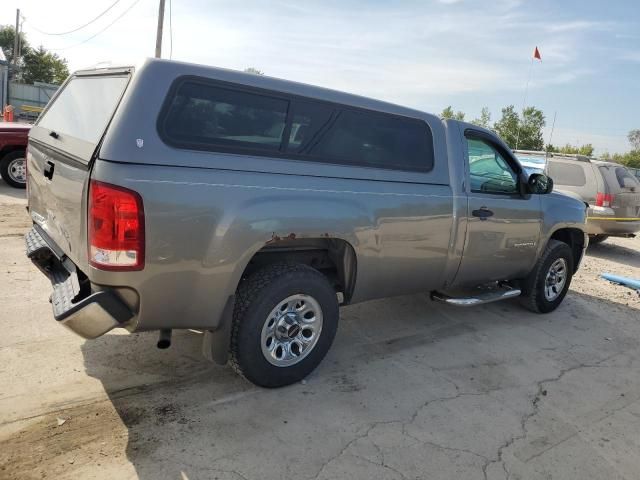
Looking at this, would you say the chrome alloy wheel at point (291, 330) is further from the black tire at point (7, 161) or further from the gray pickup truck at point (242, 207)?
the black tire at point (7, 161)

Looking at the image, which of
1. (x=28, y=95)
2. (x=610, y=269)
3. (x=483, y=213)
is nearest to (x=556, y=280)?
(x=483, y=213)

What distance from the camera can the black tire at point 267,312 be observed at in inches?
128

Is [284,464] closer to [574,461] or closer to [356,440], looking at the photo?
[356,440]

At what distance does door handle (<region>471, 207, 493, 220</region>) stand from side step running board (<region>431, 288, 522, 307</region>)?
0.74m

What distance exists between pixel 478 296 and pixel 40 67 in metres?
57.1

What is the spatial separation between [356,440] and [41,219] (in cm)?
263

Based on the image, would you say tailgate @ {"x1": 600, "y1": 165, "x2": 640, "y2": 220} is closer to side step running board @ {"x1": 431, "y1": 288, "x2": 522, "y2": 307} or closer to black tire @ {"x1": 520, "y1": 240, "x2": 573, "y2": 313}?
black tire @ {"x1": 520, "y1": 240, "x2": 573, "y2": 313}

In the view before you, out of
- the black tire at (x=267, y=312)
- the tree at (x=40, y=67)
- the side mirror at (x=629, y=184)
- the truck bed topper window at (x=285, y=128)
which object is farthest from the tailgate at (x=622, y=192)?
the tree at (x=40, y=67)

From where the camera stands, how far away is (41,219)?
3676 mm

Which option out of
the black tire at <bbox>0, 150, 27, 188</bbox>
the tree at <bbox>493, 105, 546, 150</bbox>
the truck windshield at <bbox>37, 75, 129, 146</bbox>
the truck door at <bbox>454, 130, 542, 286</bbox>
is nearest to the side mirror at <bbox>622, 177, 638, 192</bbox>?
the truck door at <bbox>454, 130, 542, 286</bbox>

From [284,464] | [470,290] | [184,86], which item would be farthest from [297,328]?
[470,290]

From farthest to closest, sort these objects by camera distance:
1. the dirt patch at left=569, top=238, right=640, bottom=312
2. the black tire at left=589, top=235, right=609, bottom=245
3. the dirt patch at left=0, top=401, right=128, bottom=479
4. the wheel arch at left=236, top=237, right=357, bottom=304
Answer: the black tire at left=589, top=235, right=609, bottom=245 → the dirt patch at left=569, top=238, right=640, bottom=312 → the wheel arch at left=236, top=237, right=357, bottom=304 → the dirt patch at left=0, top=401, right=128, bottom=479

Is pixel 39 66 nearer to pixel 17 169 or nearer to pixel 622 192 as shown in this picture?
pixel 17 169

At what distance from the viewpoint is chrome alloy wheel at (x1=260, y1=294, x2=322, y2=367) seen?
3.40 m
